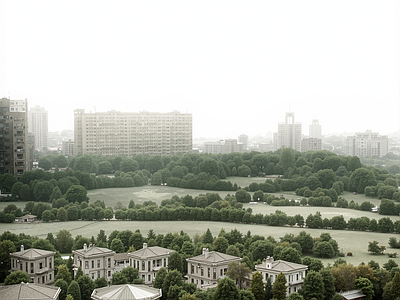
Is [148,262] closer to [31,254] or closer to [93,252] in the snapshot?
[93,252]

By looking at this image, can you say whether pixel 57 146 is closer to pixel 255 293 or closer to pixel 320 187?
pixel 320 187

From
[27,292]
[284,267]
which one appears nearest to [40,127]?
[284,267]

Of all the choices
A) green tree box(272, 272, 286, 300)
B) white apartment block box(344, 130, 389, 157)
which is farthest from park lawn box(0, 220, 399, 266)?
white apartment block box(344, 130, 389, 157)

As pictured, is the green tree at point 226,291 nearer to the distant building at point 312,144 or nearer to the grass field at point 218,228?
the grass field at point 218,228

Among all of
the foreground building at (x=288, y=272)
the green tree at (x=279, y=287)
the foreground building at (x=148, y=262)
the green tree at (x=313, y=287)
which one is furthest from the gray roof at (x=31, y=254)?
the green tree at (x=313, y=287)

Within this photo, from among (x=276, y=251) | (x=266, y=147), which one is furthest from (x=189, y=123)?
(x=276, y=251)
